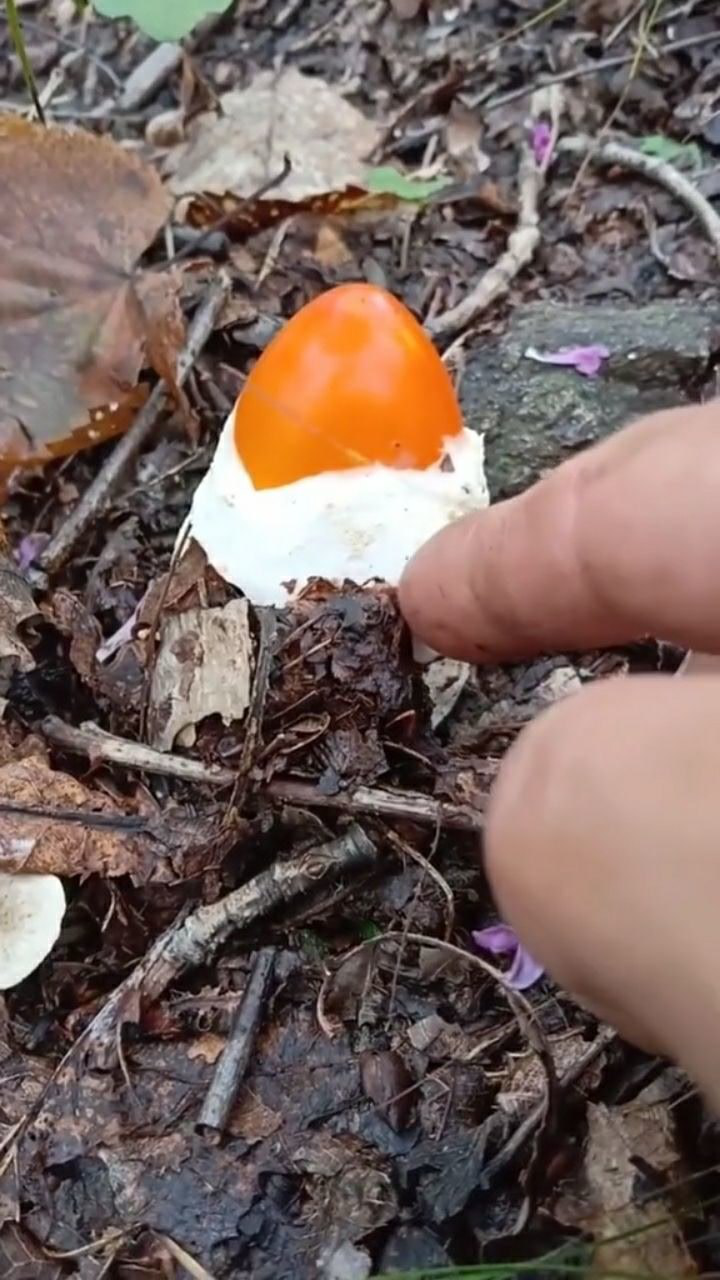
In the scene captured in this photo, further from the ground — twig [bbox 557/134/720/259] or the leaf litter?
twig [bbox 557/134/720/259]

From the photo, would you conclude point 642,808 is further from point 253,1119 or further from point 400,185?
point 400,185

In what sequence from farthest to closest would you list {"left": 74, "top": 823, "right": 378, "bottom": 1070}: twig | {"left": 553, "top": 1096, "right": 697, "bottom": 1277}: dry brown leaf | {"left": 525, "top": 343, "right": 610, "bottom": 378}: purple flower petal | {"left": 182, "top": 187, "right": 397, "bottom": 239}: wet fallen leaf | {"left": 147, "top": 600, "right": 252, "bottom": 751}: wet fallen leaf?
{"left": 182, "top": 187, "right": 397, "bottom": 239}: wet fallen leaf, {"left": 525, "top": 343, "right": 610, "bottom": 378}: purple flower petal, {"left": 147, "top": 600, "right": 252, "bottom": 751}: wet fallen leaf, {"left": 74, "top": 823, "right": 378, "bottom": 1070}: twig, {"left": 553, "top": 1096, "right": 697, "bottom": 1277}: dry brown leaf

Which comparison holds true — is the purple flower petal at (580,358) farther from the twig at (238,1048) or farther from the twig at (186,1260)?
the twig at (186,1260)

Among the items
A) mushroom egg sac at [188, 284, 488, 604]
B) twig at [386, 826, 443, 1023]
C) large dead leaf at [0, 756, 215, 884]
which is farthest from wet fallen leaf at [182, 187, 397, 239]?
twig at [386, 826, 443, 1023]

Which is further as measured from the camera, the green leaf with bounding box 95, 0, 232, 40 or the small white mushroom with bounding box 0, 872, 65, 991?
the green leaf with bounding box 95, 0, 232, 40

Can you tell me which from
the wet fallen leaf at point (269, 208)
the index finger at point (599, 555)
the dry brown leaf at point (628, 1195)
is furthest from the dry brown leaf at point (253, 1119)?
the wet fallen leaf at point (269, 208)

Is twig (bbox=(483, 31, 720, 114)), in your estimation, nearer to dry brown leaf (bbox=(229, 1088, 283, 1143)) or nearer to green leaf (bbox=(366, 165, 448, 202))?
green leaf (bbox=(366, 165, 448, 202))
